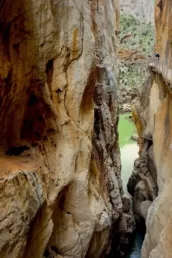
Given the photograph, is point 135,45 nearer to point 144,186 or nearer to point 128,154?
point 128,154

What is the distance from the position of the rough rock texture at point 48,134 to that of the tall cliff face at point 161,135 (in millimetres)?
1369

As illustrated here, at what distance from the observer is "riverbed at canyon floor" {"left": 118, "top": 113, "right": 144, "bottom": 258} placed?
12061mm

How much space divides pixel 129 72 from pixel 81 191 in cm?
3543

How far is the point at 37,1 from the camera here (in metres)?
6.73

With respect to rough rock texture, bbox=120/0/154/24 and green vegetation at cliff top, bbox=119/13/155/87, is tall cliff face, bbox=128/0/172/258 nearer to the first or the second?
green vegetation at cliff top, bbox=119/13/155/87

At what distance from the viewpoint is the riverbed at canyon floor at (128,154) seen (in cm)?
1206

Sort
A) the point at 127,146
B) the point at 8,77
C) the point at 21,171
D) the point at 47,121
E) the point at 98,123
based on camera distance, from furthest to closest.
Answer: the point at 127,146 → the point at 98,123 → the point at 47,121 → the point at 8,77 → the point at 21,171

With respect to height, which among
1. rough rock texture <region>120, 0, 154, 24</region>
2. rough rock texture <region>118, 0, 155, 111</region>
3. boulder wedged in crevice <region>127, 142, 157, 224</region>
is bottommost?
boulder wedged in crevice <region>127, 142, 157, 224</region>

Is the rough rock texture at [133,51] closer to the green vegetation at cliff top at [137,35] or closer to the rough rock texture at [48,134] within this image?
the green vegetation at cliff top at [137,35]

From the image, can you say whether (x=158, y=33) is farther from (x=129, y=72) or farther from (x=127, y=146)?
(x=129, y=72)

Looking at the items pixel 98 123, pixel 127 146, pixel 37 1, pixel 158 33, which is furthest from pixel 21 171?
pixel 127 146

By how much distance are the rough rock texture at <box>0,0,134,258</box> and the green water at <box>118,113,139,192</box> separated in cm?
779

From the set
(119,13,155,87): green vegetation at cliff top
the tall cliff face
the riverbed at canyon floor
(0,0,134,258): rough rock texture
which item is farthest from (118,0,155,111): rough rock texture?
(0,0,134,258): rough rock texture

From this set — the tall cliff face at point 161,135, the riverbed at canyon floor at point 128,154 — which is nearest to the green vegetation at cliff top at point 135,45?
the riverbed at canyon floor at point 128,154
